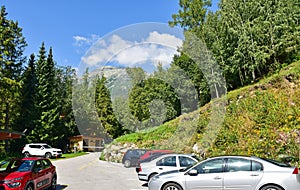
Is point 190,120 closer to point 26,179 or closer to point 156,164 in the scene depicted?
point 156,164

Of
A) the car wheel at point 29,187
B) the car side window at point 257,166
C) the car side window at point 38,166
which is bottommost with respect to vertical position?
the car wheel at point 29,187

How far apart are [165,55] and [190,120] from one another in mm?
5559

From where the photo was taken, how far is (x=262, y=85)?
1997 centimetres

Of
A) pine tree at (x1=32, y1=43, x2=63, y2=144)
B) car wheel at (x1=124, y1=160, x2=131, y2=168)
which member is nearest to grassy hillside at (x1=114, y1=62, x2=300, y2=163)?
car wheel at (x1=124, y1=160, x2=131, y2=168)

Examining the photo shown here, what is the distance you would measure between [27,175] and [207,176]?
545 cm

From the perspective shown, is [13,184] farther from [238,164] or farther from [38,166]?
[238,164]

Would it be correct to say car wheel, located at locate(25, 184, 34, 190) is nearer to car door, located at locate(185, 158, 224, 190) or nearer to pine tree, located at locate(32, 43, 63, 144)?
car door, located at locate(185, 158, 224, 190)

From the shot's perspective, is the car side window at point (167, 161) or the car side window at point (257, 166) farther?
the car side window at point (167, 161)

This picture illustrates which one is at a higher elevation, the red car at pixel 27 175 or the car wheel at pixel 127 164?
the red car at pixel 27 175

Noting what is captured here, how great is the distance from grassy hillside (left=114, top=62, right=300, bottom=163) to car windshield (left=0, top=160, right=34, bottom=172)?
436 inches

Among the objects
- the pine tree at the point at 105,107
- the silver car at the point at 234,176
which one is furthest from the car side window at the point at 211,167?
the pine tree at the point at 105,107

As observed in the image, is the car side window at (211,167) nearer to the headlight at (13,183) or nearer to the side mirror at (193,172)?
the side mirror at (193,172)

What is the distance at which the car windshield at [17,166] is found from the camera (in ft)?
30.1

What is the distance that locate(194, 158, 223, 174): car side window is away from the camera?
8227 millimetres
